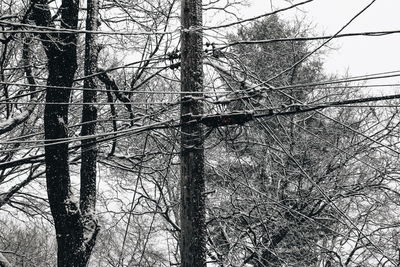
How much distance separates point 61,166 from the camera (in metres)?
5.49

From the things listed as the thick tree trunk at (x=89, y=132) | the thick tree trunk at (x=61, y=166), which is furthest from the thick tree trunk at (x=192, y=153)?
the thick tree trunk at (x=89, y=132)

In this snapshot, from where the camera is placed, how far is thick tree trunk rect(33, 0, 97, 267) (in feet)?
17.9

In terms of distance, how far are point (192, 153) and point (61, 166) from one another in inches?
66.3

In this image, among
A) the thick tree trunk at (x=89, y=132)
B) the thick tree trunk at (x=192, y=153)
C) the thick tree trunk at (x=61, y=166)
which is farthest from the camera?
the thick tree trunk at (x=89, y=132)

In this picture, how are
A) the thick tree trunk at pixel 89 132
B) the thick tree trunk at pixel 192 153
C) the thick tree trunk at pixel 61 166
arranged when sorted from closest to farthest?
the thick tree trunk at pixel 192 153 → the thick tree trunk at pixel 61 166 → the thick tree trunk at pixel 89 132

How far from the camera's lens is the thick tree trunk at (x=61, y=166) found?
5457 millimetres

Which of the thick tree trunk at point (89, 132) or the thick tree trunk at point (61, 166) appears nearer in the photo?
the thick tree trunk at point (61, 166)

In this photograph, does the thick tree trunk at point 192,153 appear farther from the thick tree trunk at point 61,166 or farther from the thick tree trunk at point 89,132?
the thick tree trunk at point 89,132

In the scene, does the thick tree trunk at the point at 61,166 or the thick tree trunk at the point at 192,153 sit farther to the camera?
the thick tree trunk at the point at 61,166

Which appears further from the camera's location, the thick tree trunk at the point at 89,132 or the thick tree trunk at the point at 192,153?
the thick tree trunk at the point at 89,132

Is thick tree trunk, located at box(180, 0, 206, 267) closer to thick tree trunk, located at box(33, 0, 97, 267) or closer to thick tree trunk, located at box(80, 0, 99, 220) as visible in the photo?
thick tree trunk, located at box(33, 0, 97, 267)

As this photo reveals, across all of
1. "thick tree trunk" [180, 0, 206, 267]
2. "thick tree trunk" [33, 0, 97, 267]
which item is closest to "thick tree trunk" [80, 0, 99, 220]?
"thick tree trunk" [33, 0, 97, 267]

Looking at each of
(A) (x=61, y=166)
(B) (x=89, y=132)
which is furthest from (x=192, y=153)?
(B) (x=89, y=132)

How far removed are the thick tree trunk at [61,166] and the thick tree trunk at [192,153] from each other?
142cm
